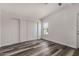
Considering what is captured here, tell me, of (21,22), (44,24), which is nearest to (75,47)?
(44,24)

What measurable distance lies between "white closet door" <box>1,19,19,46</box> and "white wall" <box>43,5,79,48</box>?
0.49 meters

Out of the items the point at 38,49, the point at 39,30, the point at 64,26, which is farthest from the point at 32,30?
the point at 64,26

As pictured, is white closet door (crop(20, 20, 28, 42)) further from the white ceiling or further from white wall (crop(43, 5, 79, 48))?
white wall (crop(43, 5, 79, 48))

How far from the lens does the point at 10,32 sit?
1.21 meters

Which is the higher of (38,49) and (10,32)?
(10,32)

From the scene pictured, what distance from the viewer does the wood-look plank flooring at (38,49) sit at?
1129 mm

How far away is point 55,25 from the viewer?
4.42 ft

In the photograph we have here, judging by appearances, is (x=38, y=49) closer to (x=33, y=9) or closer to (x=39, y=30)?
(x=39, y=30)

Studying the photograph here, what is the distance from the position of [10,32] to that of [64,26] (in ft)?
2.69

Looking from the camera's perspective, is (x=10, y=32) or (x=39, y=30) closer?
(x=10, y=32)

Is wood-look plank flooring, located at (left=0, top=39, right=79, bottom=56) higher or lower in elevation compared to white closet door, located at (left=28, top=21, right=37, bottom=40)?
lower

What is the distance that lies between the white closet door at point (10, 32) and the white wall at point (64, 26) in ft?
1.60

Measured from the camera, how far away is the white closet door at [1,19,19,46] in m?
1.15

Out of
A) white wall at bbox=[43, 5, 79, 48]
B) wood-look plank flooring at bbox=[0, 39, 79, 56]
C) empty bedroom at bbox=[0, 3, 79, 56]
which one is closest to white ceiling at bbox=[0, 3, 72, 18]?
empty bedroom at bbox=[0, 3, 79, 56]
